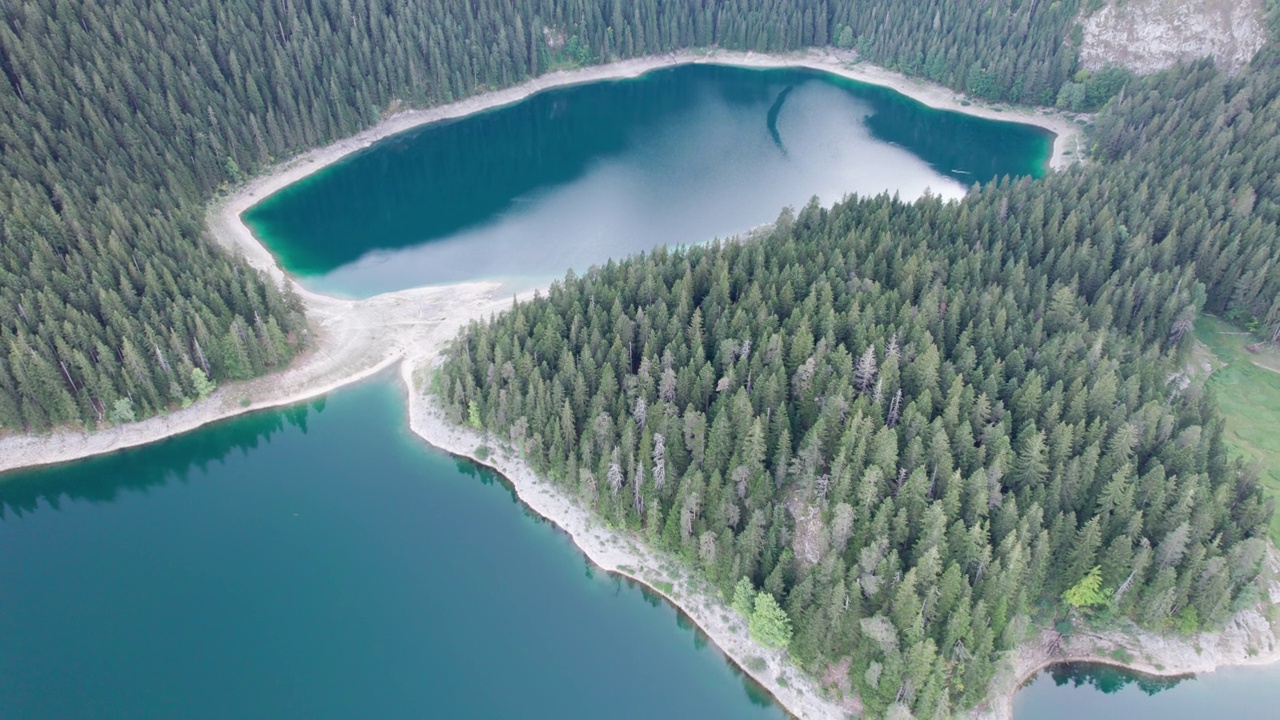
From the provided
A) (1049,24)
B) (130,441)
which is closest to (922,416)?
(130,441)

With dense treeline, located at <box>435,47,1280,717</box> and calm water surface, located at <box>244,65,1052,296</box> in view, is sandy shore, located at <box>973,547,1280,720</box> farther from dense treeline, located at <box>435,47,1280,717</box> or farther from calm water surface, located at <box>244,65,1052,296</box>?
calm water surface, located at <box>244,65,1052,296</box>

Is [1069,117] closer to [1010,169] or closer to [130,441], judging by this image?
[1010,169]

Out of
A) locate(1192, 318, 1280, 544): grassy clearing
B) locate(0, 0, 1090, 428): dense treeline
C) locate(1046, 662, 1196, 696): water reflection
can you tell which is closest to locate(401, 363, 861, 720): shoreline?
locate(1046, 662, 1196, 696): water reflection

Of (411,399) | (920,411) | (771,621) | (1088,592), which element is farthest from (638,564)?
(1088,592)

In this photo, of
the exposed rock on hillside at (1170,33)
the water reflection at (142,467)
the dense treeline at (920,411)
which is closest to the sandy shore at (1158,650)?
the dense treeline at (920,411)

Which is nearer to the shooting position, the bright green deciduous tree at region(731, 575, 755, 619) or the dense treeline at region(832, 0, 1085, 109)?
the bright green deciduous tree at region(731, 575, 755, 619)

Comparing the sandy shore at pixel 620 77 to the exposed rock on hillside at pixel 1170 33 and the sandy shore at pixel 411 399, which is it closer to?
the sandy shore at pixel 411 399
